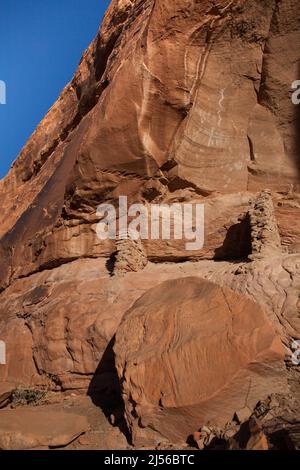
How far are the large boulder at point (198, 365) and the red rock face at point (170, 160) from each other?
184cm

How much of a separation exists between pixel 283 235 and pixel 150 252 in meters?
2.88

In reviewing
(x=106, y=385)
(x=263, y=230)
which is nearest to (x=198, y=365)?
(x=106, y=385)

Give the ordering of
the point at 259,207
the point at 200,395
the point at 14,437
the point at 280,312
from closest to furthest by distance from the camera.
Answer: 1. the point at 200,395
2. the point at 14,437
3. the point at 280,312
4. the point at 259,207

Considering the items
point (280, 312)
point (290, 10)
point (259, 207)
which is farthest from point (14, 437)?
point (290, 10)

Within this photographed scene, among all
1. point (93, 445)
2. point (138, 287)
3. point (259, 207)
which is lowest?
point (93, 445)

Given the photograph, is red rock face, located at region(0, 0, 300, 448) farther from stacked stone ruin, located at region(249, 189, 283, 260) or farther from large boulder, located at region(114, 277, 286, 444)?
large boulder, located at region(114, 277, 286, 444)

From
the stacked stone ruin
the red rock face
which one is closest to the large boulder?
the stacked stone ruin

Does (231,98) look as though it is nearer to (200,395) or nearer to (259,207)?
(259,207)

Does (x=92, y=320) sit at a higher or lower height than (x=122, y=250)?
lower

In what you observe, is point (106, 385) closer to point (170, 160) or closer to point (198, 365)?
point (198, 365)

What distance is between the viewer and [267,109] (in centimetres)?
863

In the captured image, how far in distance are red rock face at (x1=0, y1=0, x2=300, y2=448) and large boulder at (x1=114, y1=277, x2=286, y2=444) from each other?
1.84 metres

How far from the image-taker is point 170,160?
852 cm

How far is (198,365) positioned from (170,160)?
5046 millimetres
